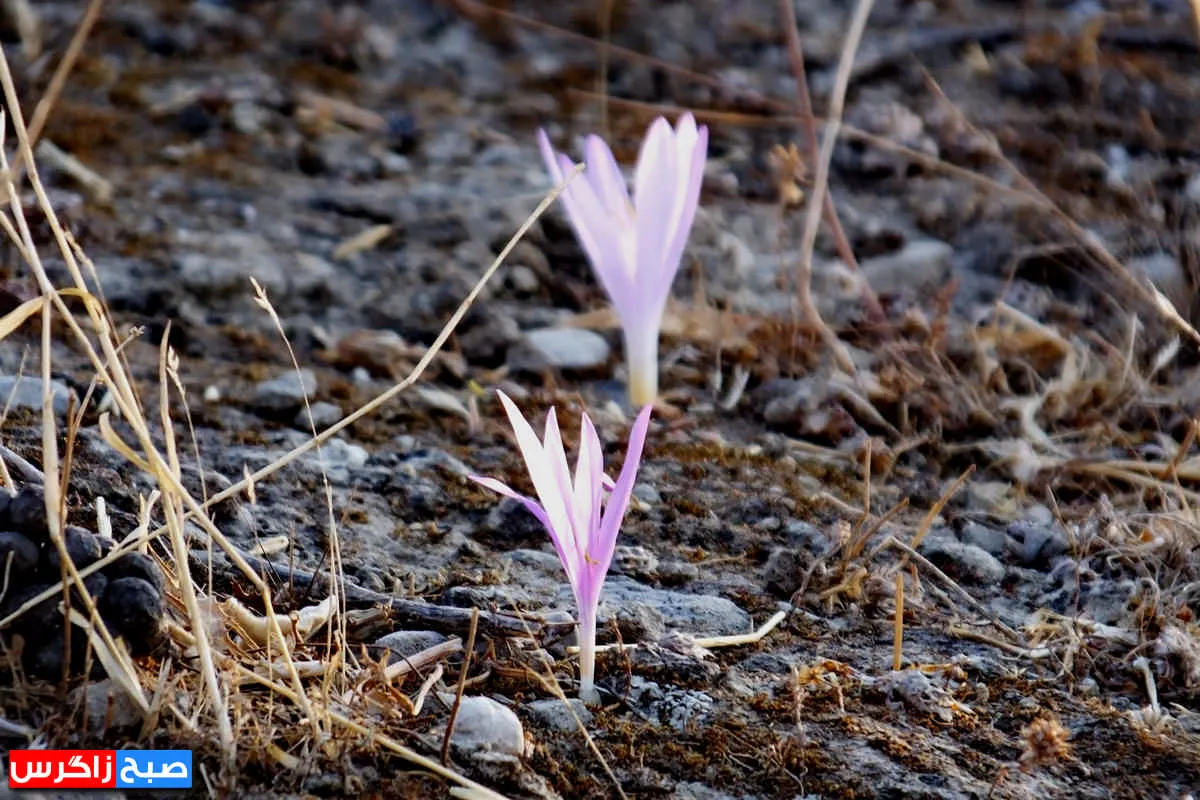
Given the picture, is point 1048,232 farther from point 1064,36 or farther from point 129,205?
point 129,205

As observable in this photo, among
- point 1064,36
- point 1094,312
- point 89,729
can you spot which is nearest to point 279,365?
point 89,729

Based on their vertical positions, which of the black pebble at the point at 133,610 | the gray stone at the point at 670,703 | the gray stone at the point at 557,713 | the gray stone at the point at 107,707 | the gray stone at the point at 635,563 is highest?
the black pebble at the point at 133,610

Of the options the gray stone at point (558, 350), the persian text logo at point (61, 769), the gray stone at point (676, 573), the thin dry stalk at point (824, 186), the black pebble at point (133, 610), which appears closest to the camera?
the persian text logo at point (61, 769)

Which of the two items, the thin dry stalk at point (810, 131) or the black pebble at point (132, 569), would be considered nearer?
the black pebble at point (132, 569)

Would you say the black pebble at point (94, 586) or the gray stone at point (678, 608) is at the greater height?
the black pebble at point (94, 586)

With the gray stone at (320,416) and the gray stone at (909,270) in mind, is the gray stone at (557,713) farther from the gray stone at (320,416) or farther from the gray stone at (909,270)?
the gray stone at (909,270)

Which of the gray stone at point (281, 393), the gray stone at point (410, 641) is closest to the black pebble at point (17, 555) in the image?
the gray stone at point (410, 641)
